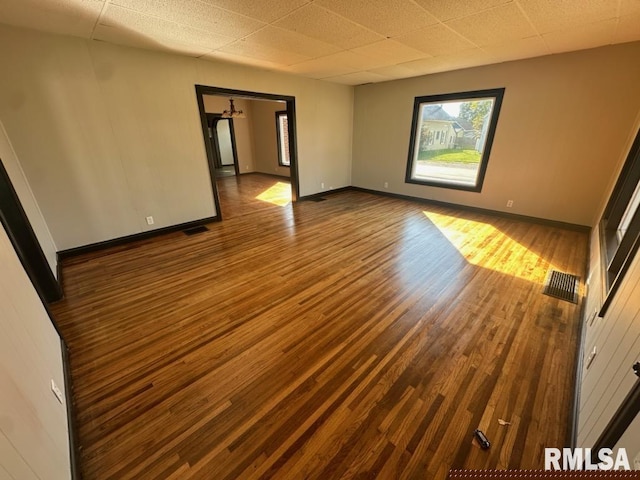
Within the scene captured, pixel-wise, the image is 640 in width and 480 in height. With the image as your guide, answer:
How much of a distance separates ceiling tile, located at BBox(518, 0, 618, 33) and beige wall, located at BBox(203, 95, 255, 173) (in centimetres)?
800

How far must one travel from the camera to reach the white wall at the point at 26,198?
7.98 ft

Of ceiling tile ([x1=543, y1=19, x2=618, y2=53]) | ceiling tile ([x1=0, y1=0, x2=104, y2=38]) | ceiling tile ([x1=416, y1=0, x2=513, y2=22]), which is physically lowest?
ceiling tile ([x1=543, y1=19, x2=618, y2=53])

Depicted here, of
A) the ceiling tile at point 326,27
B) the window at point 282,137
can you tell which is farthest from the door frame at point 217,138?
the ceiling tile at point 326,27

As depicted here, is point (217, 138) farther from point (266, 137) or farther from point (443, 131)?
point (443, 131)

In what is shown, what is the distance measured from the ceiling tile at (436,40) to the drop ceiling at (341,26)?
1 centimetres

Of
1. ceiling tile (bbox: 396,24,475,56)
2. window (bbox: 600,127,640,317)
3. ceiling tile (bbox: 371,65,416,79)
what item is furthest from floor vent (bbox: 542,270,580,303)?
ceiling tile (bbox: 371,65,416,79)

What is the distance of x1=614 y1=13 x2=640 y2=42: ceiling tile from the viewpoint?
248 cm

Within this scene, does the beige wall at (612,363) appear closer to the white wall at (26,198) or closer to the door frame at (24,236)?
the door frame at (24,236)

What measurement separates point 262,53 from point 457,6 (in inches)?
94.6

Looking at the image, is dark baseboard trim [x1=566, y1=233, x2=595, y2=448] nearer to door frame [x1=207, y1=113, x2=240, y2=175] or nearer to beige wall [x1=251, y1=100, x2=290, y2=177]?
beige wall [x1=251, y1=100, x2=290, y2=177]

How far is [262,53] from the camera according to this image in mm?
3502

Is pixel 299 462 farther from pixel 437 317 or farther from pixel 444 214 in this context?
pixel 444 214

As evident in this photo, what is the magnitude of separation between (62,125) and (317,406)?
405cm

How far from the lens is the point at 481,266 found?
3064 mm
